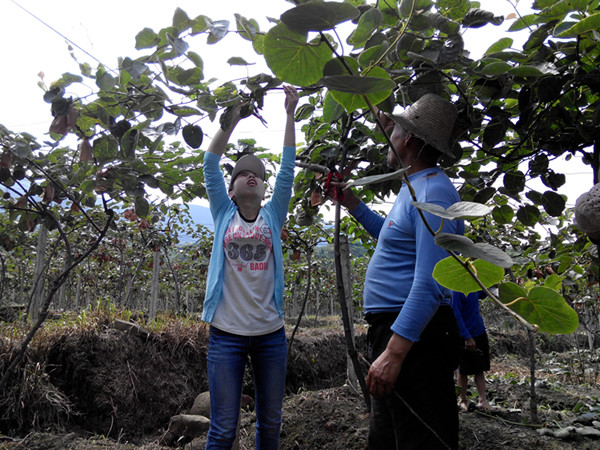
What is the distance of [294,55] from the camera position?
2.37 feet

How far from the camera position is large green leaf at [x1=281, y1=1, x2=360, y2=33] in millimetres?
601

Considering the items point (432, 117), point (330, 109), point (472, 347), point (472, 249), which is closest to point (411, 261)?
point (432, 117)

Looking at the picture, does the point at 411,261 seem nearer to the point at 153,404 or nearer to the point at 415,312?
the point at 415,312

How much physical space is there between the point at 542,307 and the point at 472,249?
0.14 metres

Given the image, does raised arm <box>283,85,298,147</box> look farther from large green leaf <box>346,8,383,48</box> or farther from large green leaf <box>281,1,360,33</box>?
large green leaf <box>281,1,360,33</box>

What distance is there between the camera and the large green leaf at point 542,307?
21.8 inches

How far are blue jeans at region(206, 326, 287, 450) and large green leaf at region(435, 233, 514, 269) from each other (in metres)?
1.32

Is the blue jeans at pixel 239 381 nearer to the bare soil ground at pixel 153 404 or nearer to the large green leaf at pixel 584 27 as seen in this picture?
the bare soil ground at pixel 153 404

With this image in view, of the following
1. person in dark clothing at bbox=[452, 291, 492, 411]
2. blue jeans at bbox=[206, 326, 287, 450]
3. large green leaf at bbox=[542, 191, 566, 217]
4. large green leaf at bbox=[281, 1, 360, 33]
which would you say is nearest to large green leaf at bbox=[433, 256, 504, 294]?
large green leaf at bbox=[281, 1, 360, 33]

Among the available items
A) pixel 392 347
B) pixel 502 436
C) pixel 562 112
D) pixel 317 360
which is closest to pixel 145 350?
pixel 317 360

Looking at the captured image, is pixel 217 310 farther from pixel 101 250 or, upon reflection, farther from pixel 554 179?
pixel 101 250

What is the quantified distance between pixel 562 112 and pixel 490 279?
3.54ft

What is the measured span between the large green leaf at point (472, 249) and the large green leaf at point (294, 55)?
0.40 metres

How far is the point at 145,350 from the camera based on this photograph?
504cm
